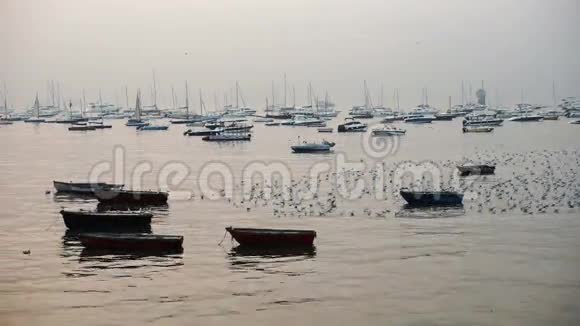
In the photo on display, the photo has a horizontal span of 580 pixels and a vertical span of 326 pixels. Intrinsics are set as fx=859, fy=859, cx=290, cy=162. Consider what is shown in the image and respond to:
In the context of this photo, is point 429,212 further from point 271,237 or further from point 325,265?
point 325,265

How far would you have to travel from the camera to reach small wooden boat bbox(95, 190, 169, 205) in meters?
17.1

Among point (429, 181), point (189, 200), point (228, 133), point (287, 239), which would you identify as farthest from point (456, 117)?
point (287, 239)

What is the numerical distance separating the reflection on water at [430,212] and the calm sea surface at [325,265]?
0.24 feet

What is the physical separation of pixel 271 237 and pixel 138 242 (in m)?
1.92

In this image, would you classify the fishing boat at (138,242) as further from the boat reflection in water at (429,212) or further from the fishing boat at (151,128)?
the fishing boat at (151,128)

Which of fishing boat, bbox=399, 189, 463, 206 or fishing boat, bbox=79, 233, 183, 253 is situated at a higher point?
fishing boat, bbox=399, 189, 463, 206

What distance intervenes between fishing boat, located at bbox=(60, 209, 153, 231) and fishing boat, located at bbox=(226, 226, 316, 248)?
1946 millimetres

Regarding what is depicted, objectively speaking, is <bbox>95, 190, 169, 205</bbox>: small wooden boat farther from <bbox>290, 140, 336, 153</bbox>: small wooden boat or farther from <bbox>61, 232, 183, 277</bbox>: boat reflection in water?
<bbox>290, 140, 336, 153</bbox>: small wooden boat

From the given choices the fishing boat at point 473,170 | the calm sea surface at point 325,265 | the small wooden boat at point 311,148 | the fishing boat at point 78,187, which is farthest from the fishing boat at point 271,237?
the small wooden boat at point 311,148

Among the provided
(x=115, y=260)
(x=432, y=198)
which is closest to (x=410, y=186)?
(x=432, y=198)

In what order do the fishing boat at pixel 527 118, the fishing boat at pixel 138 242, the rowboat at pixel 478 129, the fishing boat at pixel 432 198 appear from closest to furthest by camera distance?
1. the fishing boat at pixel 138 242
2. the fishing boat at pixel 432 198
3. the rowboat at pixel 478 129
4. the fishing boat at pixel 527 118

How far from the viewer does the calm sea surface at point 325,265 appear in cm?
947

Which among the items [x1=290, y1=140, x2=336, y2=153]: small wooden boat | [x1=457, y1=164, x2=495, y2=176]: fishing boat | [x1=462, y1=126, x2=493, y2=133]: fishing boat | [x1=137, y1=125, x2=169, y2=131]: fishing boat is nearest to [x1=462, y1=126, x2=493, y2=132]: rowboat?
[x1=462, y1=126, x2=493, y2=133]: fishing boat

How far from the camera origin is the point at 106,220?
13.7m
